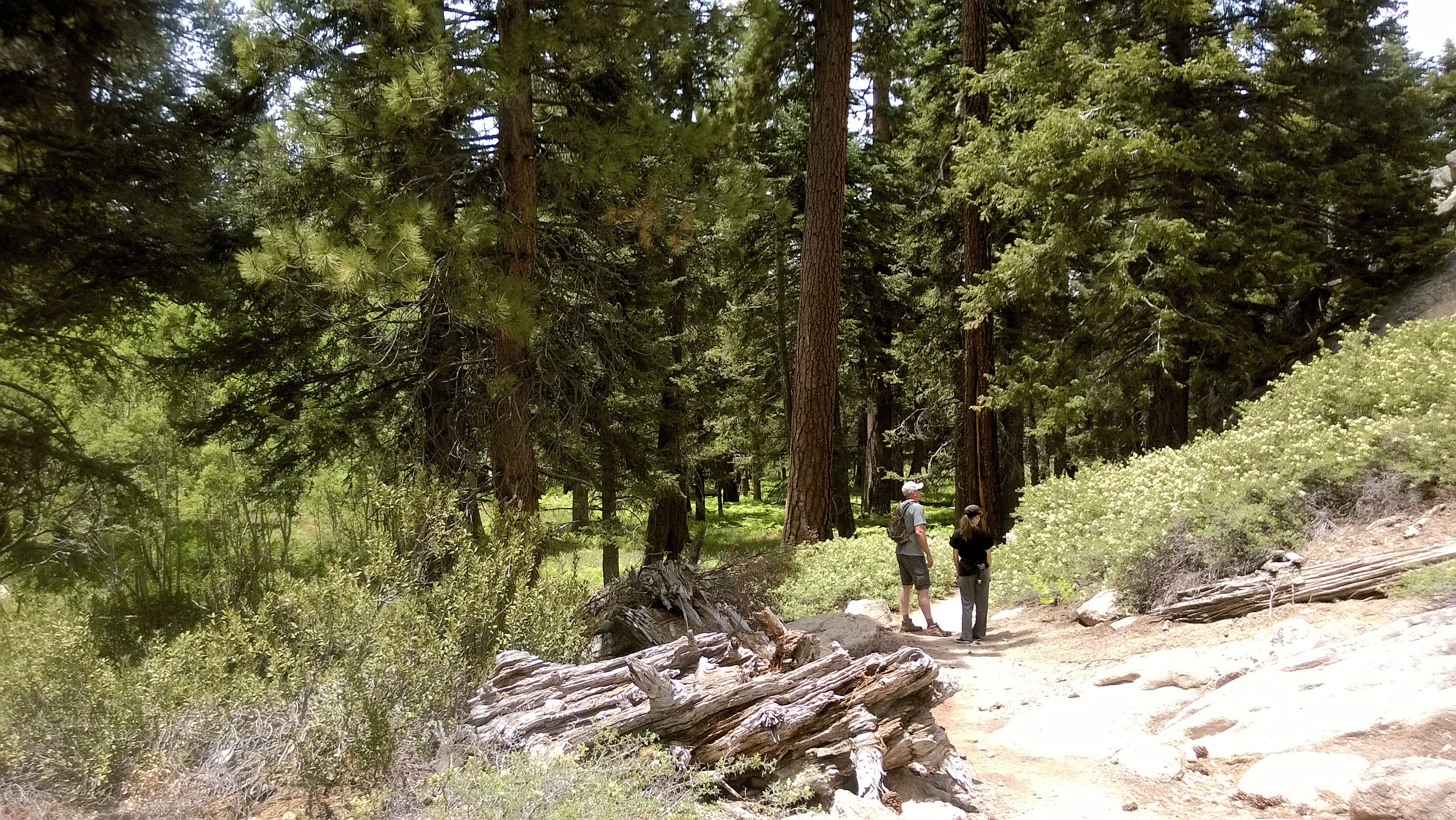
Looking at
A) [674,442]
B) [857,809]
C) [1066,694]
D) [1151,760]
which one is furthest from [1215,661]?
[674,442]

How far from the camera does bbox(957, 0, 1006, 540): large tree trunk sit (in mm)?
14219

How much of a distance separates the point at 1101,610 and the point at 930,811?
Result: 4.63m

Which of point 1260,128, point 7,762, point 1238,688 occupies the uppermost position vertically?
point 1260,128

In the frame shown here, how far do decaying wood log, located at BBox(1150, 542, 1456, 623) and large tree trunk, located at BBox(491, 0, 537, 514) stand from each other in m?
5.90

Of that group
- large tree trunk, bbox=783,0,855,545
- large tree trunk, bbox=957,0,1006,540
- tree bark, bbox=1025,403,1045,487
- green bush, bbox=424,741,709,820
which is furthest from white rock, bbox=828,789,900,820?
tree bark, bbox=1025,403,1045,487

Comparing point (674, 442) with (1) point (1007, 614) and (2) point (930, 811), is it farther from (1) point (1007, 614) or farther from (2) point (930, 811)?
(2) point (930, 811)

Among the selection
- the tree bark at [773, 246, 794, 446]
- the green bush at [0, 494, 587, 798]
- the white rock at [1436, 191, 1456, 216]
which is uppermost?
the white rock at [1436, 191, 1456, 216]

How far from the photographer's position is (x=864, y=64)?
13.8 meters

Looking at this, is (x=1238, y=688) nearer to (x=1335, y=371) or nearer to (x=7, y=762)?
(x=1335, y=371)

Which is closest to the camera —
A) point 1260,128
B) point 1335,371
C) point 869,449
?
point 1335,371

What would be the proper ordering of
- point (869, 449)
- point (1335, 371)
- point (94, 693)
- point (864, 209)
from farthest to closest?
1. point (869, 449)
2. point (864, 209)
3. point (1335, 371)
4. point (94, 693)

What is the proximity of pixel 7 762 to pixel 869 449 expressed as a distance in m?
20.6

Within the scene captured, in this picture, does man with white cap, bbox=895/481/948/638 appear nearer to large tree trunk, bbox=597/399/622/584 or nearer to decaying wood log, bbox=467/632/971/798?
decaying wood log, bbox=467/632/971/798

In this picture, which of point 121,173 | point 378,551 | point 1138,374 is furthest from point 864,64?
point 378,551
